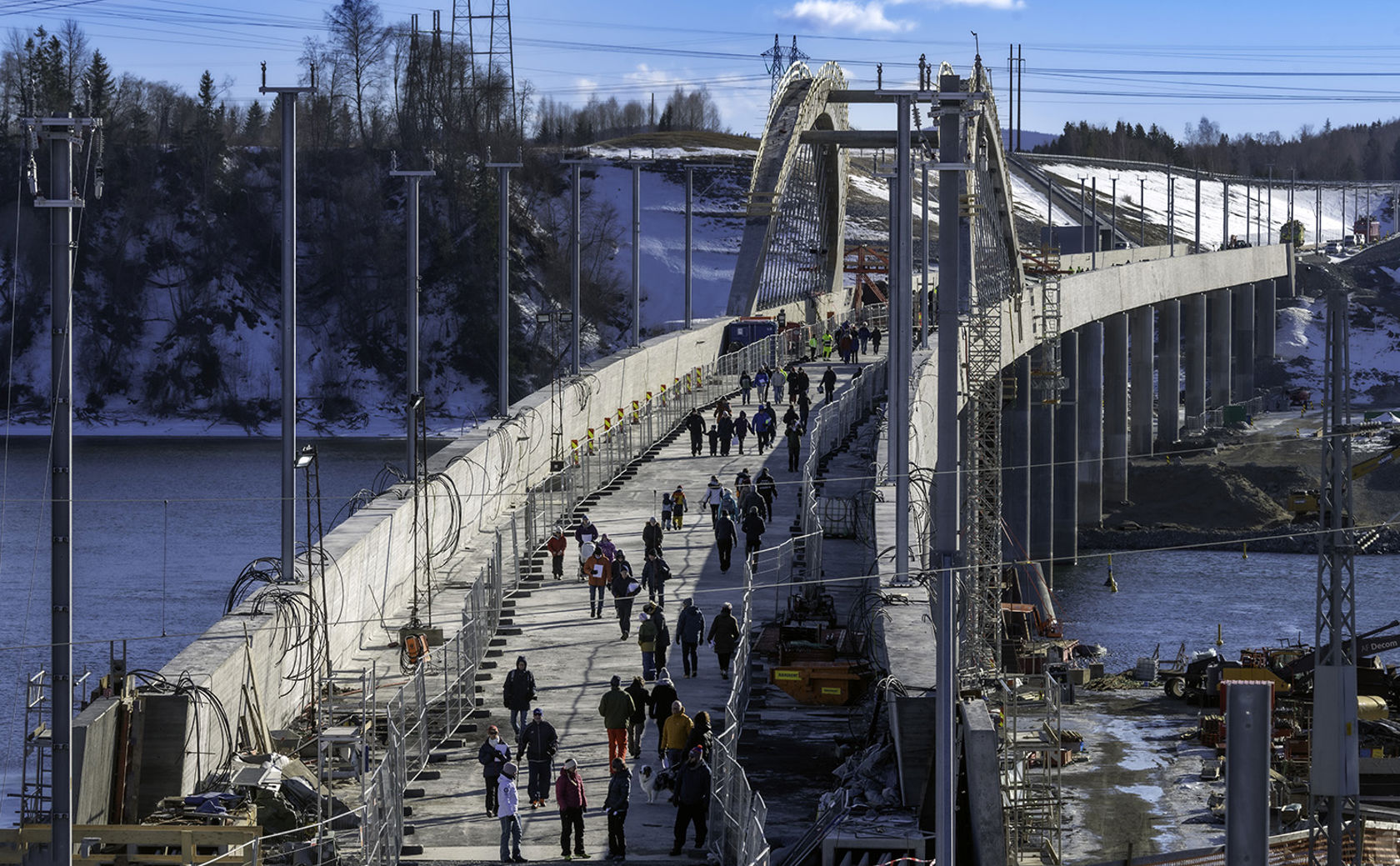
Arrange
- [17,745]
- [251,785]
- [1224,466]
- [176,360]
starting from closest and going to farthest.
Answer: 1. [251,785]
2. [17,745]
3. [1224,466]
4. [176,360]

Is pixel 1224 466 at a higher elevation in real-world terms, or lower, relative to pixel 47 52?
lower

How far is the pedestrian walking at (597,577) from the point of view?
95.2 ft

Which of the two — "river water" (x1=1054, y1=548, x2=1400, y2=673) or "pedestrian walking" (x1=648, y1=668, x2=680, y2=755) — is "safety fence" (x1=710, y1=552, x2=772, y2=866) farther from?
"river water" (x1=1054, y1=548, x2=1400, y2=673)

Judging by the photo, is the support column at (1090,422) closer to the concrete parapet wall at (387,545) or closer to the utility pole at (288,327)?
the concrete parapet wall at (387,545)

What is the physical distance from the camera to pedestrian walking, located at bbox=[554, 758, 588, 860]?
18.3 metres

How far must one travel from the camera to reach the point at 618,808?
1852cm

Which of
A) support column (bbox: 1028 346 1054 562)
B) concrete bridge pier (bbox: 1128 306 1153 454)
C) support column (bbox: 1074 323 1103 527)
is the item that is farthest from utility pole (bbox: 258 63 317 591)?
concrete bridge pier (bbox: 1128 306 1153 454)

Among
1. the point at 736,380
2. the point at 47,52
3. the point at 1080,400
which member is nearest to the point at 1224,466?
the point at 1080,400

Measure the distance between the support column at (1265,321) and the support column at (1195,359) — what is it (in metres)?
21.3

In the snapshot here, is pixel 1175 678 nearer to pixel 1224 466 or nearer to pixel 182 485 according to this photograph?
pixel 1224 466

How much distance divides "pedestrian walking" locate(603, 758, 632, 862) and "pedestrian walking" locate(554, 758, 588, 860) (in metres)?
0.28

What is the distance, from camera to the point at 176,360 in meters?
119

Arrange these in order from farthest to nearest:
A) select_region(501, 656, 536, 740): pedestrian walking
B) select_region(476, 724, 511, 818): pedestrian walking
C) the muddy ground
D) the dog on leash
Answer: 1. the muddy ground
2. select_region(501, 656, 536, 740): pedestrian walking
3. the dog on leash
4. select_region(476, 724, 511, 818): pedestrian walking

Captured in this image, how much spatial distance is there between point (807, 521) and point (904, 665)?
37.6ft
